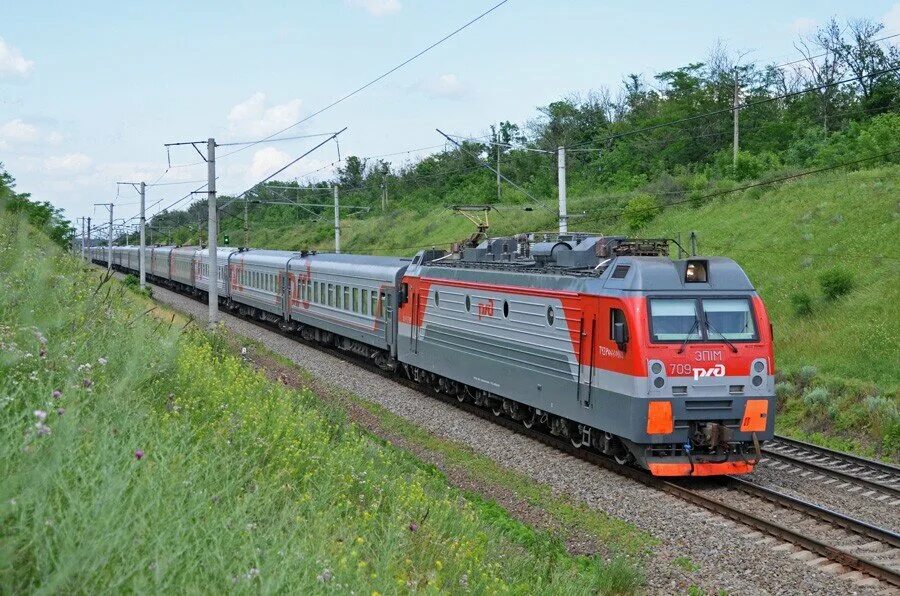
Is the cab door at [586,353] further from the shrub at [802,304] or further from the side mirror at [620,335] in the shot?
the shrub at [802,304]

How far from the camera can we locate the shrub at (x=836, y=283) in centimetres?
2412

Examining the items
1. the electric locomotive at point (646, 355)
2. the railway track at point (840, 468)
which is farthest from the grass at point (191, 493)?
the railway track at point (840, 468)

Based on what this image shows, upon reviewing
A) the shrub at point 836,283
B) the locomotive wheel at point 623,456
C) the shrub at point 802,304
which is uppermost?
the shrub at point 836,283

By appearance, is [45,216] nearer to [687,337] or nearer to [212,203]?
[212,203]

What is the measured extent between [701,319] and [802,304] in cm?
1206

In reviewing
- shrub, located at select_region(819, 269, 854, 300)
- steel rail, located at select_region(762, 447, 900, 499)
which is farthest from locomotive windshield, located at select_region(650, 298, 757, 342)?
shrub, located at select_region(819, 269, 854, 300)

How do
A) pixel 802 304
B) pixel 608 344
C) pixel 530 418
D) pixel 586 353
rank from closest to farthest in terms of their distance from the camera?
pixel 608 344, pixel 586 353, pixel 530 418, pixel 802 304

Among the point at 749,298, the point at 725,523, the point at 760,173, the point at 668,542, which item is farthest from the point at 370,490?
the point at 760,173

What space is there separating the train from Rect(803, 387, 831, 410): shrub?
5.14m

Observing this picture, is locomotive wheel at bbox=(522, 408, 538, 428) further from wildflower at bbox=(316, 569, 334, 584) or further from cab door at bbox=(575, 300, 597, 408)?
wildflower at bbox=(316, 569, 334, 584)

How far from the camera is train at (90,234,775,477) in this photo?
13.2 metres

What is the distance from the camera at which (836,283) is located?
2412cm

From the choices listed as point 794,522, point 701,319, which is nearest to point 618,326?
point 701,319

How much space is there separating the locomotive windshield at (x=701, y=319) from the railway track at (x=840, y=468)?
243cm
